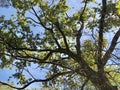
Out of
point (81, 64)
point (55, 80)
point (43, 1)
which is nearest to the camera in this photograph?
point (81, 64)

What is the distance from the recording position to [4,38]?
917 inches

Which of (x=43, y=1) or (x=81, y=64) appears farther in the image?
(x=43, y=1)

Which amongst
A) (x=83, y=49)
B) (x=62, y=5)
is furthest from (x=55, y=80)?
(x=62, y=5)

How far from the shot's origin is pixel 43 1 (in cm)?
2353

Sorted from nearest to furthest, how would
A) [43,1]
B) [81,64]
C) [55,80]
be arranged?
[81,64], [43,1], [55,80]

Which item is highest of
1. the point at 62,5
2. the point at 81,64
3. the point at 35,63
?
the point at 62,5

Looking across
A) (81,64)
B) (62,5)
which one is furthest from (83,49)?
(62,5)

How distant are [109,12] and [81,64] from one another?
10.8 ft

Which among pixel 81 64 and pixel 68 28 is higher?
pixel 68 28

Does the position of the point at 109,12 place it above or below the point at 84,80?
above

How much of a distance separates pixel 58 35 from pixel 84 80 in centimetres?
322

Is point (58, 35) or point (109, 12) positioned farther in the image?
point (58, 35)

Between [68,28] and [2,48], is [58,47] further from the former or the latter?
[2,48]

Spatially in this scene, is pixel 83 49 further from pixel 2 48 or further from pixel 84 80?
pixel 2 48
